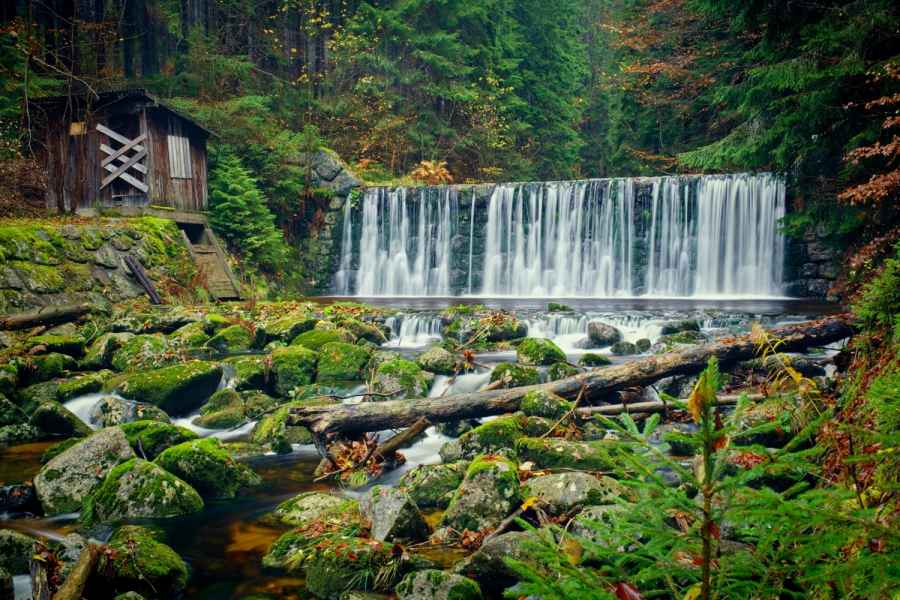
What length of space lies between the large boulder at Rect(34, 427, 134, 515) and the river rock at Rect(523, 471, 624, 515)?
3.98 metres

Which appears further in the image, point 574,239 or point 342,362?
point 574,239

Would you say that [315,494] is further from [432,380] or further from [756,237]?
[756,237]

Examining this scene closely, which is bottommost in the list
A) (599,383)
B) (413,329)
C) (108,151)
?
(413,329)

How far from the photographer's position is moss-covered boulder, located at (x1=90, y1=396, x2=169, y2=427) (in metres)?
8.59

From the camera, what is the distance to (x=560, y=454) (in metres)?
5.79

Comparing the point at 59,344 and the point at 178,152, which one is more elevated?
the point at 178,152

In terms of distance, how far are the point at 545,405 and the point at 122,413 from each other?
223 inches

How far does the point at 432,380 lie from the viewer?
980cm

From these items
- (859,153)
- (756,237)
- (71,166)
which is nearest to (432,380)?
(859,153)

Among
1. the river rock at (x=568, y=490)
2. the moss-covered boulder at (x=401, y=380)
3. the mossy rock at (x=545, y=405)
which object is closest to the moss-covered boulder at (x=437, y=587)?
the river rock at (x=568, y=490)

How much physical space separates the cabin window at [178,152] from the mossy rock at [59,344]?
8967 millimetres

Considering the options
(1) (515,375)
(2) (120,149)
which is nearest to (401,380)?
(1) (515,375)

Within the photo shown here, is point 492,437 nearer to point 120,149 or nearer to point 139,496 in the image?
point 139,496

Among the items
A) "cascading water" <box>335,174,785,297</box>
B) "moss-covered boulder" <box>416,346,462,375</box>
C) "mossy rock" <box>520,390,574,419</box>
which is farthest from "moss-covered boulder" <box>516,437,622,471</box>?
"cascading water" <box>335,174,785,297</box>
